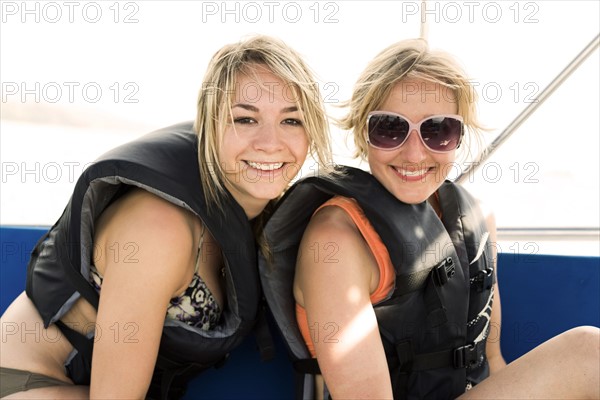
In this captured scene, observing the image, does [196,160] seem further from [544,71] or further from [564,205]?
[544,71]

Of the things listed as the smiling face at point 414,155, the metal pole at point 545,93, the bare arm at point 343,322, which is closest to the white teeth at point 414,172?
the smiling face at point 414,155

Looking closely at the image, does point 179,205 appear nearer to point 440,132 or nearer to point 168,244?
point 168,244

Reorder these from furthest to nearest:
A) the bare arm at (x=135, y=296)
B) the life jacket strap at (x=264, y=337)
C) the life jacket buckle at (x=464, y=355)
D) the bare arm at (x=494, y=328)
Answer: the bare arm at (x=494, y=328), the life jacket strap at (x=264, y=337), the life jacket buckle at (x=464, y=355), the bare arm at (x=135, y=296)

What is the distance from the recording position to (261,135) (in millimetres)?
1495

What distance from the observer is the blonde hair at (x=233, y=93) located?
149cm

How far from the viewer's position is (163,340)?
156cm

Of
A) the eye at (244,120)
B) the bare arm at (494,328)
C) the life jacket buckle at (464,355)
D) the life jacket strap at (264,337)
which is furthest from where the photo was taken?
the bare arm at (494,328)

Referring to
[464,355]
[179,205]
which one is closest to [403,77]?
[179,205]

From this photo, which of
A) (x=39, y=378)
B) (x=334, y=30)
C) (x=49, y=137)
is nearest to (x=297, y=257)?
(x=39, y=378)

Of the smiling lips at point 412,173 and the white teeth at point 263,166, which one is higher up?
the white teeth at point 263,166

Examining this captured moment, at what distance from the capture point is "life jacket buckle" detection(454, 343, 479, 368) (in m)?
1.62

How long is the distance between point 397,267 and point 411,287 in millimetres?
69

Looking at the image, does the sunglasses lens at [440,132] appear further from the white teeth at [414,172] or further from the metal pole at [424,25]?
the metal pole at [424,25]

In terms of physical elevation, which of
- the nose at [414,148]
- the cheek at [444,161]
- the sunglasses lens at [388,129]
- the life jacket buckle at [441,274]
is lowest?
the life jacket buckle at [441,274]
